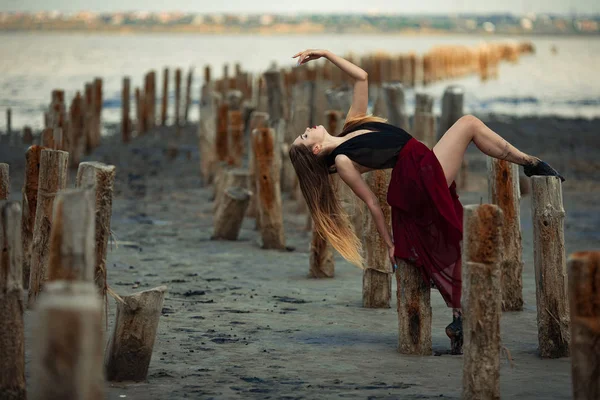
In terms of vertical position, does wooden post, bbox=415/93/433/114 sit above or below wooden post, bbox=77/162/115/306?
above

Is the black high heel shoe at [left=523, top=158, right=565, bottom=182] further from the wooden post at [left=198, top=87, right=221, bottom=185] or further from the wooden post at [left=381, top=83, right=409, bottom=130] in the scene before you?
the wooden post at [left=198, top=87, right=221, bottom=185]

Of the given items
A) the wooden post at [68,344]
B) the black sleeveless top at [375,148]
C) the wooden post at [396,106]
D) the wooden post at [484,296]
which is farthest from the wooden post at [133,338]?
the wooden post at [396,106]

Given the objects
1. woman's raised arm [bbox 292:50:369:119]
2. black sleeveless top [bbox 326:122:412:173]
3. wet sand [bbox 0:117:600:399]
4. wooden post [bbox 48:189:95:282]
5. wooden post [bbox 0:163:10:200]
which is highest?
woman's raised arm [bbox 292:50:369:119]

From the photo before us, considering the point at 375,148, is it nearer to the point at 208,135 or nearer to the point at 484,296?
the point at 484,296

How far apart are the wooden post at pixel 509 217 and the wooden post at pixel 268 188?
2935 millimetres

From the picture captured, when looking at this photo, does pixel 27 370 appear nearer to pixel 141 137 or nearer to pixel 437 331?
pixel 437 331

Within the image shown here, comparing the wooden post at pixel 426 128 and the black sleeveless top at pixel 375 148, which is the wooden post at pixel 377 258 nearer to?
the black sleeveless top at pixel 375 148

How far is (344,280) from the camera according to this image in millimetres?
9000

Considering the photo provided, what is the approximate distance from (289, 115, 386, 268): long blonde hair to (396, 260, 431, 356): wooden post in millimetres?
445

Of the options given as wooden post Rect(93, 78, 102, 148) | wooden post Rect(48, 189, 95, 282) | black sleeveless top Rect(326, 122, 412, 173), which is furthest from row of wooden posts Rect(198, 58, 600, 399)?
wooden post Rect(93, 78, 102, 148)

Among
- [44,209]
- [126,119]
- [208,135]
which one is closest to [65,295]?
[44,209]

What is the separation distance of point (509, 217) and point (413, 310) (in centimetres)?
132

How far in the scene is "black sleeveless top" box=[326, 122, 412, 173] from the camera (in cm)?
641

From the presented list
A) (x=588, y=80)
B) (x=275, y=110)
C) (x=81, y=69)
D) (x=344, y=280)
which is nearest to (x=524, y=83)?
(x=588, y=80)
